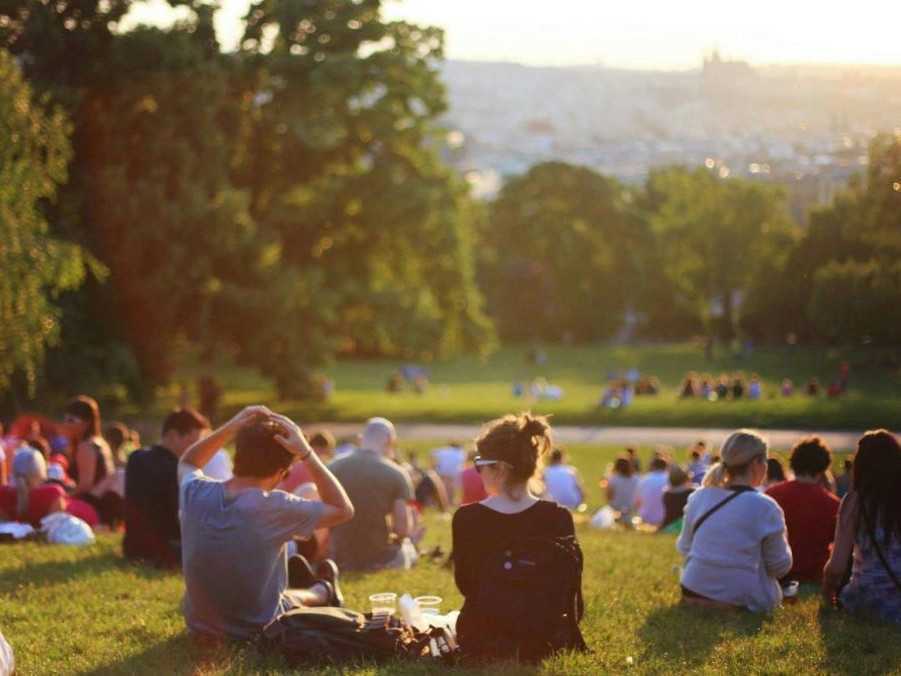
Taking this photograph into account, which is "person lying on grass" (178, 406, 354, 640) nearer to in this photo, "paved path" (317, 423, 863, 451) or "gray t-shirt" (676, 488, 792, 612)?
"gray t-shirt" (676, 488, 792, 612)

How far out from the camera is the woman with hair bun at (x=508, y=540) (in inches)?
258

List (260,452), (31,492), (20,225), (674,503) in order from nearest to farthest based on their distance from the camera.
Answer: (260,452) → (31,492) → (674,503) → (20,225)

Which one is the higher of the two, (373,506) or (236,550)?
(236,550)

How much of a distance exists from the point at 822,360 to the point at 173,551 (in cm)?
2268

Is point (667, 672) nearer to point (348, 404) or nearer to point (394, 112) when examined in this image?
point (394, 112)

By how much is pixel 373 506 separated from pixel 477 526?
388 centimetres

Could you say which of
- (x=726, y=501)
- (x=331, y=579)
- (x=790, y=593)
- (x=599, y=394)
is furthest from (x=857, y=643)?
(x=599, y=394)

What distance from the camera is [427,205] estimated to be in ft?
118

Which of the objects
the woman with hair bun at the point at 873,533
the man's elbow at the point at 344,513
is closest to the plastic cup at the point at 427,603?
the man's elbow at the point at 344,513

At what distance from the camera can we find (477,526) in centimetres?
659

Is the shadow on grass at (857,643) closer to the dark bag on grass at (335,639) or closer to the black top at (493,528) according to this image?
the black top at (493,528)

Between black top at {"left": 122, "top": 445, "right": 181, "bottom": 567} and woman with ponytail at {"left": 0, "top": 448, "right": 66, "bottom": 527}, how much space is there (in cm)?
168

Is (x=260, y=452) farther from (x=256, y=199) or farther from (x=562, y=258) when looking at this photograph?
(x=562, y=258)

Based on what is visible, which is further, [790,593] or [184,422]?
[184,422]
